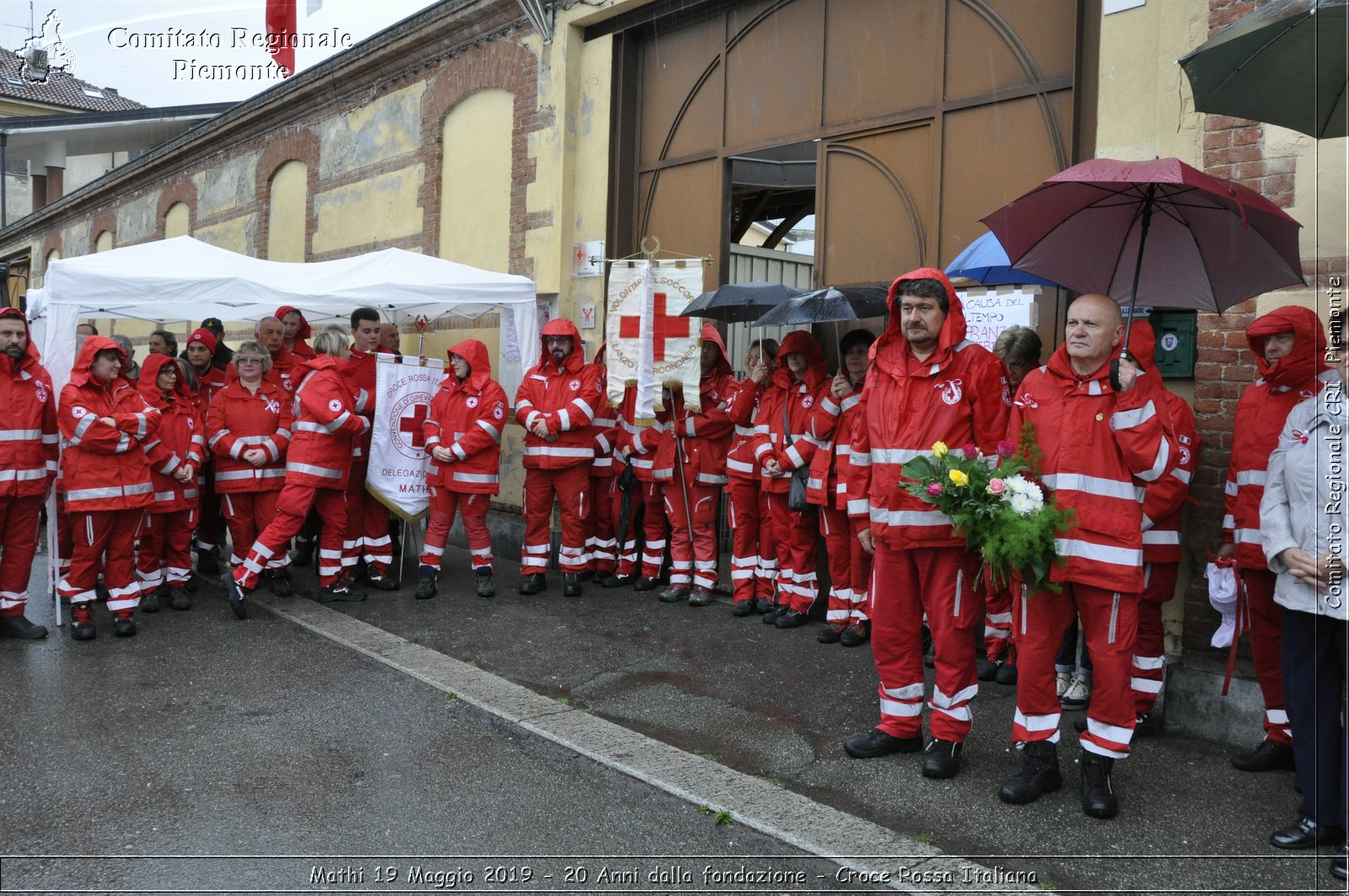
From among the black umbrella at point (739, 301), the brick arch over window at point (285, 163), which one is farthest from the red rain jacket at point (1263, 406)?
the brick arch over window at point (285, 163)

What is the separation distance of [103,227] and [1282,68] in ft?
80.4

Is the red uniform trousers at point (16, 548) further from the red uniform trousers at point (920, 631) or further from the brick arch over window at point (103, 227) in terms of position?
the brick arch over window at point (103, 227)

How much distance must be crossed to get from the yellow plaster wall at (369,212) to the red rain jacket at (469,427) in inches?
196

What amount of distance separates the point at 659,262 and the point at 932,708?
15.5 feet

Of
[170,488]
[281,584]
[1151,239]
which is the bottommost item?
[281,584]

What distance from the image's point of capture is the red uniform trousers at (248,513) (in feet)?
26.5

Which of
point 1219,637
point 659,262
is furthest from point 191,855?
point 659,262

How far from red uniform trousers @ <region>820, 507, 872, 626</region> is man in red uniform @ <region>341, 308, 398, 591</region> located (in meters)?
3.76

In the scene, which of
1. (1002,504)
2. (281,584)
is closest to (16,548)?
(281,584)

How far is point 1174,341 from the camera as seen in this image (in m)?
5.61

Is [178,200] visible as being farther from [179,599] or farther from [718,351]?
[718,351]

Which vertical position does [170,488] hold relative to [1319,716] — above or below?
above

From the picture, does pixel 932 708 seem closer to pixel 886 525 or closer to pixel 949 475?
pixel 886 525

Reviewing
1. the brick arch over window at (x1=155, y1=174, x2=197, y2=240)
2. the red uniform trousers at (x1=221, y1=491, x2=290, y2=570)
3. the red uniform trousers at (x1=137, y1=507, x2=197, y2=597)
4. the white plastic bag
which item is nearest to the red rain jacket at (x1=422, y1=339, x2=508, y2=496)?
the red uniform trousers at (x1=221, y1=491, x2=290, y2=570)
